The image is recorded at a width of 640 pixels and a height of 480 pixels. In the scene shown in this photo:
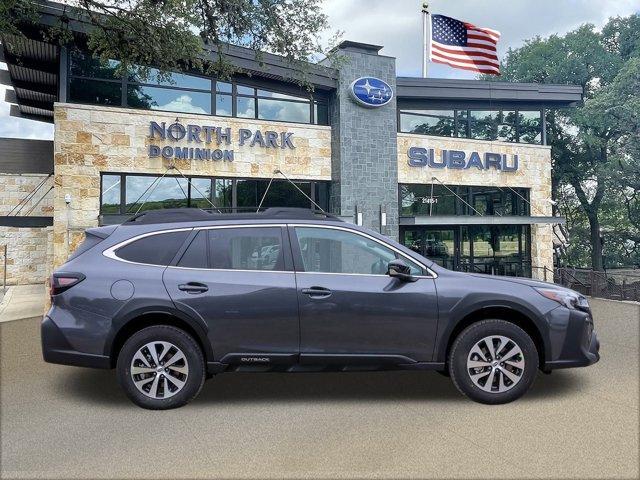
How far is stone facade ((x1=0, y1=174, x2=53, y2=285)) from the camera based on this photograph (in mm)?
18844

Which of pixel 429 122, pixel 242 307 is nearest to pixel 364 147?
pixel 429 122

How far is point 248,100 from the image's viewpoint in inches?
610

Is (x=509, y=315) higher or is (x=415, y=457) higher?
(x=509, y=315)

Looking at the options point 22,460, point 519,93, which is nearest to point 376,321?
point 22,460

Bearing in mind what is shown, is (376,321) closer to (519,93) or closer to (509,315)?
(509,315)

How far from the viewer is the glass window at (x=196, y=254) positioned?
4.97 m

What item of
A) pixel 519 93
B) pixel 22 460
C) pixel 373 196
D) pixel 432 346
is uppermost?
pixel 519 93

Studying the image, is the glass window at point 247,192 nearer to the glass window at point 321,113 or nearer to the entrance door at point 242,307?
the glass window at point 321,113

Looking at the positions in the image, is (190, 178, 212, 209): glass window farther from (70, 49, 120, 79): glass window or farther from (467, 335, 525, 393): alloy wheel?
(467, 335, 525, 393): alloy wheel

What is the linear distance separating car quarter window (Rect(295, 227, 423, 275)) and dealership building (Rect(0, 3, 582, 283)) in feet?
28.2

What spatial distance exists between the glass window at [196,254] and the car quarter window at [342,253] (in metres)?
0.90

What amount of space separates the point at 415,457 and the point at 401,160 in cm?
1449

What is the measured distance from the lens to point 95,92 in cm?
1336

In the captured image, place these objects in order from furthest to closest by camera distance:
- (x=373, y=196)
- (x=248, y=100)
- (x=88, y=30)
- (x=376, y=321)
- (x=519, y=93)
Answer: (x=519, y=93) → (x=373, y=196) → (x=248, y=100) → (x=88, y=30) → (x=376, y=321)
